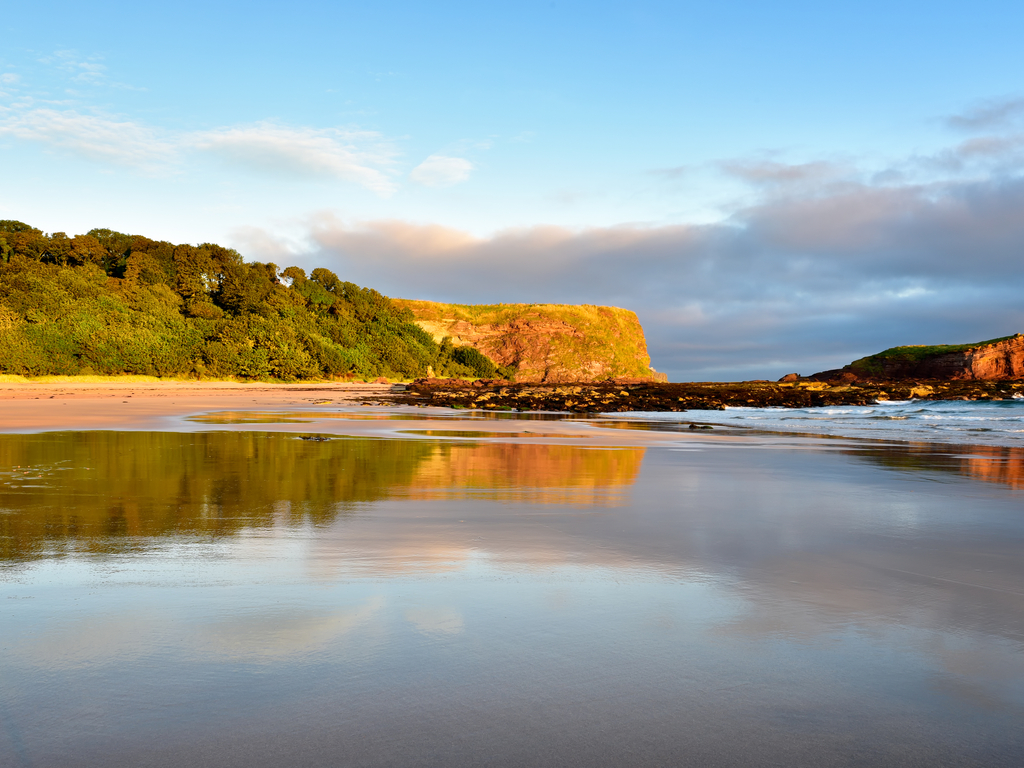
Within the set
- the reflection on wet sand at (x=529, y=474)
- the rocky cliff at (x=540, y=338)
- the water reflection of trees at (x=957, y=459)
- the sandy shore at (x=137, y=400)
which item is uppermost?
the rocky cliff at (x=540, y=338)

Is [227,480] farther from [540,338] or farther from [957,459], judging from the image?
[540,338]

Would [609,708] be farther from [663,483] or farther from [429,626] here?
[663,483]

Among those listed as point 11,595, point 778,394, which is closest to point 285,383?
point 778,394

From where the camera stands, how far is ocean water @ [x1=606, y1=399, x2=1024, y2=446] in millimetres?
12784

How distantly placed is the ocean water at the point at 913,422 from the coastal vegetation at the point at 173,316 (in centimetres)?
2987

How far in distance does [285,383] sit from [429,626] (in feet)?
129

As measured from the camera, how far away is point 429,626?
2.30 metres

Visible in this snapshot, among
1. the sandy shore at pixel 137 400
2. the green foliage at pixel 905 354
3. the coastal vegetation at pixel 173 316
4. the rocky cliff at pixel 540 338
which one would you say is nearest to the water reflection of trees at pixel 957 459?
the sandy shore at pixel 137 400

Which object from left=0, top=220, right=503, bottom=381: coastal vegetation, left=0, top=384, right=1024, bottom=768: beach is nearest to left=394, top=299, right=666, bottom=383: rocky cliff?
left=0, top=220, right=503, bottom=381: coastal vegetation

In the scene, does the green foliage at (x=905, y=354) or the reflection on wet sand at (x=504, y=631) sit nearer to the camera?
the reflection on wet sand at (x=504, y=631)

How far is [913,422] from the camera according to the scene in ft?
53.5

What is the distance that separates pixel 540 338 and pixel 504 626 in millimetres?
84276

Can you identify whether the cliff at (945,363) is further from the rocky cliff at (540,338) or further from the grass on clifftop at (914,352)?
the rocky cliff at (540,338)

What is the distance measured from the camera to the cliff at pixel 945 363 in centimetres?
4256
